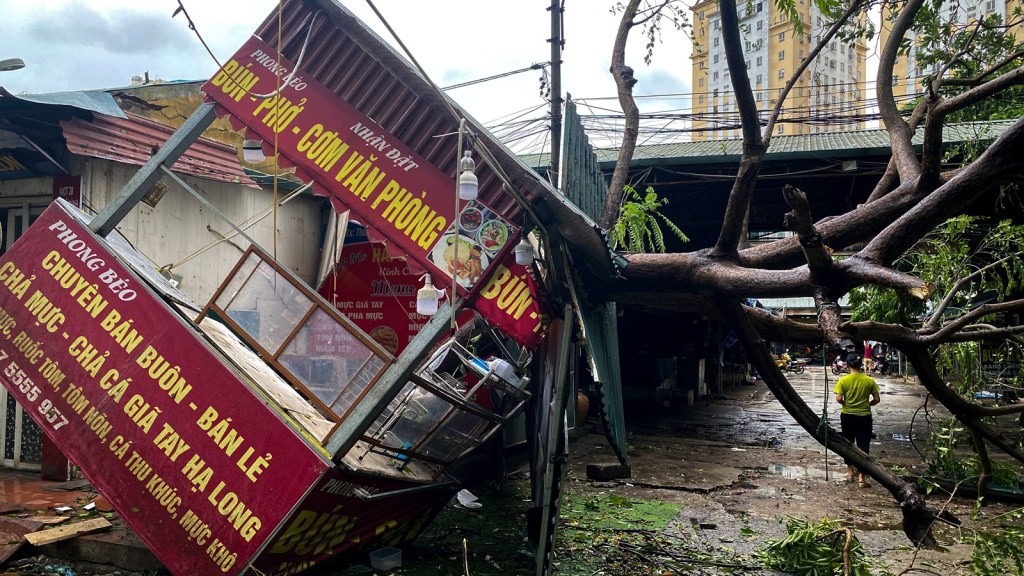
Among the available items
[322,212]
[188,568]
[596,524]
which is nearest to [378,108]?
[188,568]

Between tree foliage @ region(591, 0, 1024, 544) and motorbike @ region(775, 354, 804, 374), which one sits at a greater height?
tree foliage @ region(591, 0, 1024, 544)

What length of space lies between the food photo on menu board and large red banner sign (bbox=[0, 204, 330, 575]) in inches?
67.7

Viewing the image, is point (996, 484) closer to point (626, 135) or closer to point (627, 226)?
point (627, 226)

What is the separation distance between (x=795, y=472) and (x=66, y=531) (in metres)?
9.66

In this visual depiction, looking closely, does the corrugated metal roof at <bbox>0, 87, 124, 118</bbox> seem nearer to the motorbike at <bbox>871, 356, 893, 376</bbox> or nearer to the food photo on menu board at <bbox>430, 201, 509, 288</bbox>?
the food photo on menu board at <bbox>430, 201, 509, 288</bbox>

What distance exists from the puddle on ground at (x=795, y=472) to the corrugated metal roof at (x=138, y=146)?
357 inches

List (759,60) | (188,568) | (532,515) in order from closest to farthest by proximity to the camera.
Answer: (188,568)
(532,515)
(759,60)

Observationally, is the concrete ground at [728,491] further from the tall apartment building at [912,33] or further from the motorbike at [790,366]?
the motorbike at [790,366]

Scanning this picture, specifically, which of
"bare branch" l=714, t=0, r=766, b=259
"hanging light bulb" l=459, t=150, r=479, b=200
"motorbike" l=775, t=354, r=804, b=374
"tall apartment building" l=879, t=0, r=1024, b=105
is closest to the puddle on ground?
"tall apartment building" l=879, t=0, r=1024, b=105

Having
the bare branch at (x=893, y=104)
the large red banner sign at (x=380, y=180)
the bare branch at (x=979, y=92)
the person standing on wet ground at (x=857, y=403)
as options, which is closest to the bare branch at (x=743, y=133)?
the bare branch at (x=979, y=92)

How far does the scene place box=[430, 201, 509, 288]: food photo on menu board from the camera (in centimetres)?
544

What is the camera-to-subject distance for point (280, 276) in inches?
204

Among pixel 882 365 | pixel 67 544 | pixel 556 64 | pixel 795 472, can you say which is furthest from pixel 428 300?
pixel 882 365

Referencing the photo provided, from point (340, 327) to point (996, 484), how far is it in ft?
29.6
